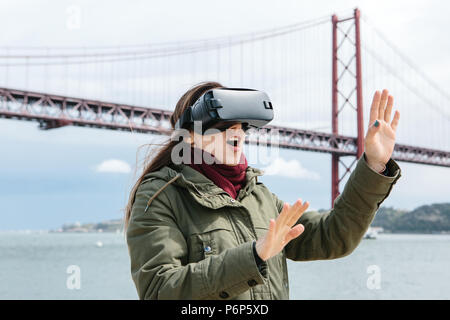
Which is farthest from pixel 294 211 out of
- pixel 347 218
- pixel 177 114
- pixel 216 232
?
pixel 177 114

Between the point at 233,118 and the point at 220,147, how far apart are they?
0.07 m

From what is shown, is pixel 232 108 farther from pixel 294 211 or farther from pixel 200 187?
pixel 294 211

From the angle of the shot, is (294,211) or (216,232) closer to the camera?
(294,211)

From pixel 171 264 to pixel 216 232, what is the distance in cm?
11

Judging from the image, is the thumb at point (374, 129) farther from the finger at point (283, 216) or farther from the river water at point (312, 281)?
the river water at point (312, 281)

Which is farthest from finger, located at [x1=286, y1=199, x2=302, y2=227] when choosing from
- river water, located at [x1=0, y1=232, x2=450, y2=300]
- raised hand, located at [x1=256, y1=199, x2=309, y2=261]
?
river water, located at [x1=0, y1=232, x2=450, y2=300]

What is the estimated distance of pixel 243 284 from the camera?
1.05 meters

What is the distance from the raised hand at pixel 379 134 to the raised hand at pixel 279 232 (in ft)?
0.83

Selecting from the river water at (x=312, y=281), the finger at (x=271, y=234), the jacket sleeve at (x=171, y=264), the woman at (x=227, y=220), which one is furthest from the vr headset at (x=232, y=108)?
the river water at (x=312, y=281)

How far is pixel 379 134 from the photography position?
124cm

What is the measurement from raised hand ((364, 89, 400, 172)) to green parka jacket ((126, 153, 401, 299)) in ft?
0.08

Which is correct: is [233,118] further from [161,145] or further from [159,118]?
[159,118]

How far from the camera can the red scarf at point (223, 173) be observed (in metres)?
1.24
